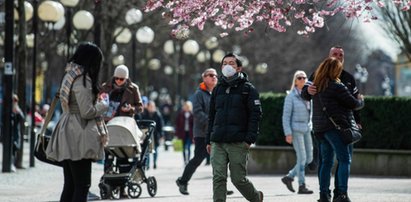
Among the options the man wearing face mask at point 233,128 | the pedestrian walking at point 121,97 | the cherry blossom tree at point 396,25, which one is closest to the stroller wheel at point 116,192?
the pedestrian walking at point 121,97

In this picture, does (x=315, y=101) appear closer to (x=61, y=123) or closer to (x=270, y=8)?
(x=270, y=8)

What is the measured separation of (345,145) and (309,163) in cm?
400

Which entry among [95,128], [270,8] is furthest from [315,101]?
[95,128]

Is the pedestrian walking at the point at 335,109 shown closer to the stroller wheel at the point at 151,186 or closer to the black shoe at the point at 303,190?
the black shoe at the point at 303,190

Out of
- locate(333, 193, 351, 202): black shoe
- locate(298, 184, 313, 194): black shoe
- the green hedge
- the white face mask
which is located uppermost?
the white face mask

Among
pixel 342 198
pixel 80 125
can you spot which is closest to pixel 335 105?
pixel 342 198

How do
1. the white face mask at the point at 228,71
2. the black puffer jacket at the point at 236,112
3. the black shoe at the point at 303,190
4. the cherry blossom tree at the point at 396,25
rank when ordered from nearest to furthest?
the black puffer jacket at the point at 236,112 < the white face mask at the point at 228,71 < the black shoe at the point at 303,190 < the cherry blossom tree at the point at 396,25

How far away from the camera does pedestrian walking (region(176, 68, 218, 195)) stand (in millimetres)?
16906

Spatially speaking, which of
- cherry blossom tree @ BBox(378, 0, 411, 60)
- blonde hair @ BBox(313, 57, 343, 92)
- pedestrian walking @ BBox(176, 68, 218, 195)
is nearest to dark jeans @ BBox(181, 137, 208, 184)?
pedestrian walking @ BBox(176, 68, 218, 195)

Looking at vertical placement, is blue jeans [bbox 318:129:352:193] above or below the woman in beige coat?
below

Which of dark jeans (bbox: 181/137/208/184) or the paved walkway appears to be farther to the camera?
dark jeans (bbox: 181/137/208/184)

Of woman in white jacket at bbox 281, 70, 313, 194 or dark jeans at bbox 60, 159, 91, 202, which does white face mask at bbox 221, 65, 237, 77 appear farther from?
woman in white jacket at bbox 281, 70, 313, 194

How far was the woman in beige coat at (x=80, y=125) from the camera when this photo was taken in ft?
35.1

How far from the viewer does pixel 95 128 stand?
10.8m
